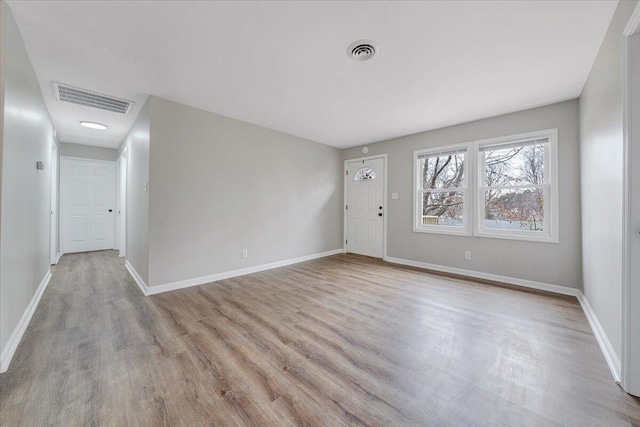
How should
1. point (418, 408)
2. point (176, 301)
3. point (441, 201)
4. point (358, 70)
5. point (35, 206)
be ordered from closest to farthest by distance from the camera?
1. point (418, 408)
2. point (358, 70)
3. point (35, 206)
4. point (176, 301)
5. point (441, 201)

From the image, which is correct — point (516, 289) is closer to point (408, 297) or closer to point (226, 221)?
point (408, 297)

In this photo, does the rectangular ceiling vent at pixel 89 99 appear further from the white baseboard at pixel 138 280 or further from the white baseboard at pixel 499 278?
the white baseboard at pixel 499 278

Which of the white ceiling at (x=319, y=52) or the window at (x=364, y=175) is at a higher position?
the white ceiling at (x=319, y=52)

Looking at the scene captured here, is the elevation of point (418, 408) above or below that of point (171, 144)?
below

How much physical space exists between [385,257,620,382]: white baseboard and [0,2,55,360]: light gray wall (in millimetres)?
→ 4110

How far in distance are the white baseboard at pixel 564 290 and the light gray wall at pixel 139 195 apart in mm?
4024

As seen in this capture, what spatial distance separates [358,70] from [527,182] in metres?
2.83

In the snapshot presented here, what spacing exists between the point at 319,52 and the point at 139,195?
3.04 metres

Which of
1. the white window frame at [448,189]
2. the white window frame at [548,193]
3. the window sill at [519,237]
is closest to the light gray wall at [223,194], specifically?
the white window frame at [448,189]

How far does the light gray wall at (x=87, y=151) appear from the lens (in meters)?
5.16

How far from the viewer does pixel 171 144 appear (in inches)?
123

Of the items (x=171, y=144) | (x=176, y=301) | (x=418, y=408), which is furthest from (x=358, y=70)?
(x=176, y=301)

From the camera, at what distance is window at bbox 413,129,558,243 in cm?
323

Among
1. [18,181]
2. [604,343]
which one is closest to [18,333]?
[18,181]
